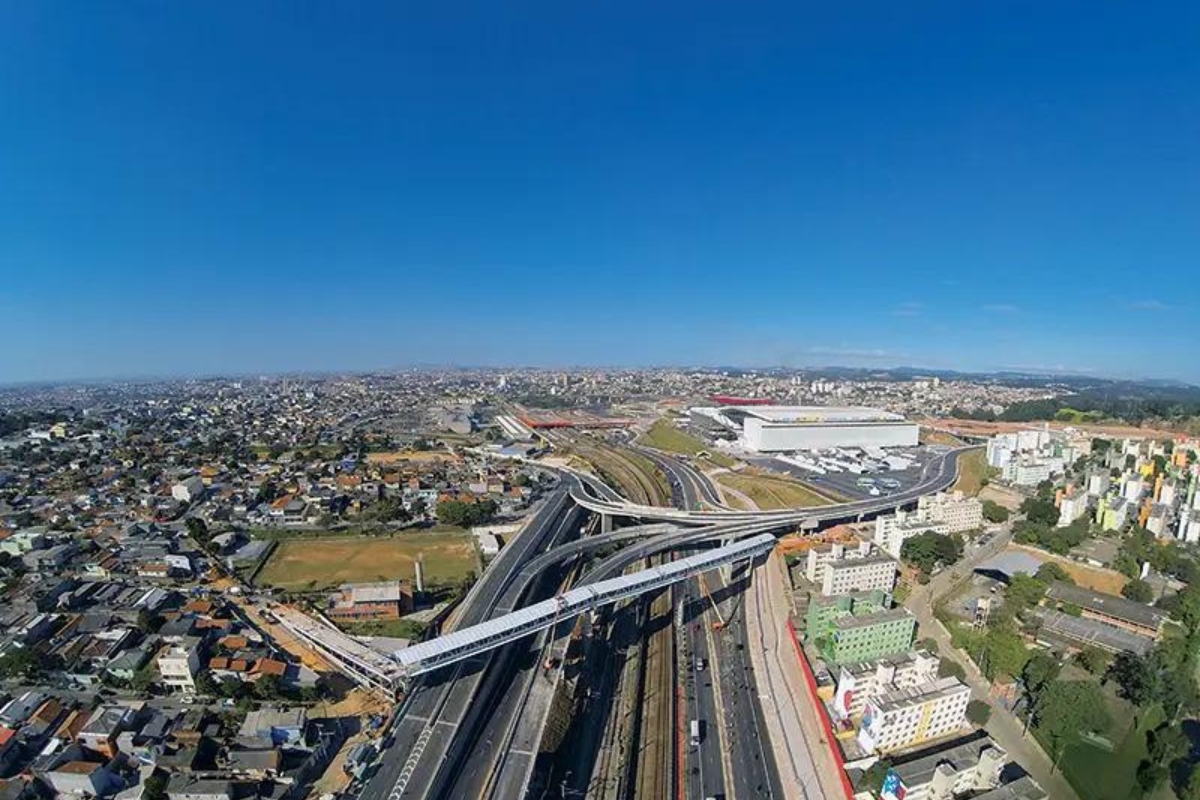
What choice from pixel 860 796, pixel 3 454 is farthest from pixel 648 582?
pixel 3 454

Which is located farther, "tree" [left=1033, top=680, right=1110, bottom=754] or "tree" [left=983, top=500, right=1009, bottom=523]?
"tree" [left=983, top=500, right=1009, bottom=523]

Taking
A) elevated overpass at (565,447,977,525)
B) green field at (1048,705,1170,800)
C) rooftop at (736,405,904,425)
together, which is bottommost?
green field at (1048,705,1170,800)

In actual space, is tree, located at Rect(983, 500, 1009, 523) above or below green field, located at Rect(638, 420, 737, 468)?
below

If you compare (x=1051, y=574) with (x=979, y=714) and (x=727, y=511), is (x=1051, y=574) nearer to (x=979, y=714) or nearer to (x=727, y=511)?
(x=979, y=714)

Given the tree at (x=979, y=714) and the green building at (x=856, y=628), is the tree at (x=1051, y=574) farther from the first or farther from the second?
the tree at (x=979, y=714)

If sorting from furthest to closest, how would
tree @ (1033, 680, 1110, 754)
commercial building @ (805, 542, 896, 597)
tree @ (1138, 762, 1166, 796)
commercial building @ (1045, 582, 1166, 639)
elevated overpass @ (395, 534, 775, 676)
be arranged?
commercial building @ (805, 542, 896, 597)
commercial building @ (1045, 582, 1166, 639)
elevated overpass @ (395, 534, 775, 676)
tree @ (1033, 680, 1110, 754)
tree @ (1138, 762, 1166, 796)

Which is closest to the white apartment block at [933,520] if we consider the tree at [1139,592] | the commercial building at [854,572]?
the commercial building at [854,572]

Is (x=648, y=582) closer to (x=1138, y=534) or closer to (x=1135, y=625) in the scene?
(x=1135, y=625)

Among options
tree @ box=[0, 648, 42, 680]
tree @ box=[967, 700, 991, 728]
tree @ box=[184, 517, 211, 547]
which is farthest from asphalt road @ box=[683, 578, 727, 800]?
tree @ box=[184, 517, 211, 547]

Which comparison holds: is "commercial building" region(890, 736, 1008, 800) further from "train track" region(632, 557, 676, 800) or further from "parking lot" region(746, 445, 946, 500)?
"parking lot" region(746, 445, 946, 500)
